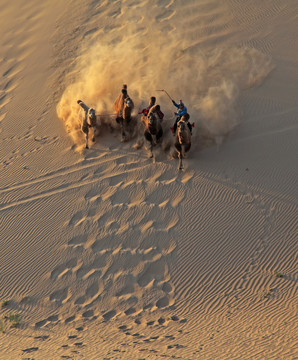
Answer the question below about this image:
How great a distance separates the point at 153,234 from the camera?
1463cm

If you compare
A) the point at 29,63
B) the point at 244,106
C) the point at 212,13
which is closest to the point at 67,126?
the point at 29,63

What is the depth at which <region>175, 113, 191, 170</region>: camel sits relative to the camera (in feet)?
48.4

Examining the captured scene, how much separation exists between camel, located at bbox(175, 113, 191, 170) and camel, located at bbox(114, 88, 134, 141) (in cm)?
162

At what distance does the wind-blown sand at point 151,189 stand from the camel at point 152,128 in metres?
0.33

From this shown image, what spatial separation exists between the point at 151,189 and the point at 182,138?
164cm

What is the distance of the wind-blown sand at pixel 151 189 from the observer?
12.7 metres

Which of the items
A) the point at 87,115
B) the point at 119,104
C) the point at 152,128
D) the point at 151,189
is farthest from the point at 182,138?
the point at 87,115

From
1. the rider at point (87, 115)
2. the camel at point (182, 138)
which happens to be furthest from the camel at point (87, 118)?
the camel at point (182, 138)

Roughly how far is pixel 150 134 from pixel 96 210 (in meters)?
2.55

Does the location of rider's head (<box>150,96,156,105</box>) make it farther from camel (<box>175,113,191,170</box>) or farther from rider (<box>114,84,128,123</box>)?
camel (<box>175,113,191,170</box>)

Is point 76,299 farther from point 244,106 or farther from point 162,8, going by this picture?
point 162,8

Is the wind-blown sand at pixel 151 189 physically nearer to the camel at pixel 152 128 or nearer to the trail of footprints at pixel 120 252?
the trail of footprints at pixel 120 252

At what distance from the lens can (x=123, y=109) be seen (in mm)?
15945

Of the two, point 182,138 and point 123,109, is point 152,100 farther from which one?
point 182,138
